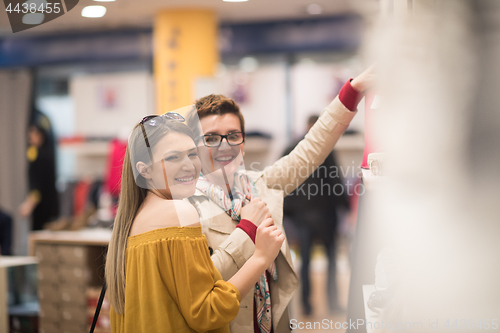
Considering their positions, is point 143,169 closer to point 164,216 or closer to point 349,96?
point 164,216

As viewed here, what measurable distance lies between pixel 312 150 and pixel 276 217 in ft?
0.90

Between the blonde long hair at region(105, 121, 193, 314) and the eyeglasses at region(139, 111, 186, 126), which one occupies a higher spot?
the eyeglasses at region(139, 111, 186, 126)

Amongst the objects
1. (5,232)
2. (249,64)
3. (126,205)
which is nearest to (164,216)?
(126,205)

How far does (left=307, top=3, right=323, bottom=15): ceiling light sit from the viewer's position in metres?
4.32

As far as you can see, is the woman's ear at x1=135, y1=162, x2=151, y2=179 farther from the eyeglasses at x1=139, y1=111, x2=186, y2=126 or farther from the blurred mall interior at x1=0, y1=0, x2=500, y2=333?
the blurred mall interior at x1=0, y1=0, x2=500, y2=333

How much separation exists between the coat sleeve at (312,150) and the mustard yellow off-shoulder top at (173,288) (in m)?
0.56

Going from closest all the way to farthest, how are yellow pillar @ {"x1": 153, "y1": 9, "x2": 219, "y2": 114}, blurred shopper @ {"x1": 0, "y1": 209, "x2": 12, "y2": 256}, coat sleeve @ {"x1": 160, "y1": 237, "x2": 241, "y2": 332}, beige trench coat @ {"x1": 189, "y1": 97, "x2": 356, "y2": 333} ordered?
coat sleeve @ {"x1": 160, "y1": 237, "x2": 241, "y2": 332}, beige trench coat @ {"x1": 189, "y1": 97, "x2": 356, "y2": 333}, blurred shopper @ {"x1": 0, "y1": 209, "x2": 12, "y2": 256}, yellow pillar @ {"x1": 153, "y1": 9, "x2": 219, "y2": 114}

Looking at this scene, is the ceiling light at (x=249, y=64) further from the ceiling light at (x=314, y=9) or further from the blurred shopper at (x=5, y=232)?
the blurred shopper at (x=5, y=232)

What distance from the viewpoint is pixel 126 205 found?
106 centimetres

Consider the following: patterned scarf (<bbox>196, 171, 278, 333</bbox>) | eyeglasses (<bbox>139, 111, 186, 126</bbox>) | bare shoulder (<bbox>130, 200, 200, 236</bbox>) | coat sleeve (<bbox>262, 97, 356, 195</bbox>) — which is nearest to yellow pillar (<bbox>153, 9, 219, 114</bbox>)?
coat sleeve (<bbox>262, 97, 356, 195</bbox>)

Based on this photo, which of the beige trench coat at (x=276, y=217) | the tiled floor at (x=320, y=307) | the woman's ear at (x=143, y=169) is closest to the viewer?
the woman's ear at (x=143, y=169)

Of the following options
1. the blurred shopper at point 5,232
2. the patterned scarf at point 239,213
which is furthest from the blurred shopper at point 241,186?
the blurred shopper at point 5,232

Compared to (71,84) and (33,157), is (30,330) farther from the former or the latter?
(71,84)

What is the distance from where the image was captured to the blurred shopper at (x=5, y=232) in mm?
3489
